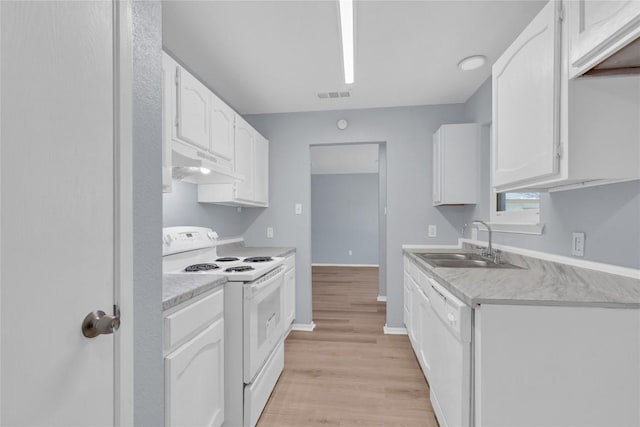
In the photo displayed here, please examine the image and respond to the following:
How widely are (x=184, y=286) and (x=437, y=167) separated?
2498 millimetres

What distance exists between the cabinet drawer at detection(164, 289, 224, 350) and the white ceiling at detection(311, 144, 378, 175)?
11.5ft

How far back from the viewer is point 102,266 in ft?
2.48

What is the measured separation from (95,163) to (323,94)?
244 centimetres

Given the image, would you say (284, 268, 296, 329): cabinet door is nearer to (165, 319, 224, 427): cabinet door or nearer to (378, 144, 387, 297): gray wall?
(165, 319, 224, 427): cabinet door

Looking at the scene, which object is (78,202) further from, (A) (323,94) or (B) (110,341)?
(A) (323,94)

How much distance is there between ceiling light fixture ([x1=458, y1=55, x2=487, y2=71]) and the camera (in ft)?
7.22

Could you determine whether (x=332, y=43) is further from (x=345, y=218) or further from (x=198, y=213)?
(x=345, y=218)

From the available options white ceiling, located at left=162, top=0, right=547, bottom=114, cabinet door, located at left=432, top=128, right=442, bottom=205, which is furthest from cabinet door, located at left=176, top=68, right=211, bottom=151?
cabinet door, located at left=432, top=128, right=442, bottom=205

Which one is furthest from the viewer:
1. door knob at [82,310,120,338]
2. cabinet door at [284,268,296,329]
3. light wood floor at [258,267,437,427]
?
cabinet door at [284,268,296,329]

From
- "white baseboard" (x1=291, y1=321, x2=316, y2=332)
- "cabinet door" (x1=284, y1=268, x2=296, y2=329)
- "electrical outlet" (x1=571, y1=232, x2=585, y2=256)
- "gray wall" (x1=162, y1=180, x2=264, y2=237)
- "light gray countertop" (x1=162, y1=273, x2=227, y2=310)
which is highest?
"gray wall" (x1=162, y1=180, x2=264, y2=237)

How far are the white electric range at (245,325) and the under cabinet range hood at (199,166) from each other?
1.32 ft

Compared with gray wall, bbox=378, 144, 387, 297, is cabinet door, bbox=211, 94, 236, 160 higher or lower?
higher

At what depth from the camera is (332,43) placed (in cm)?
202

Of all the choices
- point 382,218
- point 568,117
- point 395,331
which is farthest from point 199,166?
point 382,218
